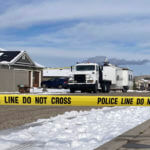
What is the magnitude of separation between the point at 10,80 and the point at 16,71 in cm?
172

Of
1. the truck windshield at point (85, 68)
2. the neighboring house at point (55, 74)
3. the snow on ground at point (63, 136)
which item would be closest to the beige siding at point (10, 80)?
the truck windshield at point (85, 68)

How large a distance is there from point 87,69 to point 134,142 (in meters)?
28.7

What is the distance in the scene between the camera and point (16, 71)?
40.9 m

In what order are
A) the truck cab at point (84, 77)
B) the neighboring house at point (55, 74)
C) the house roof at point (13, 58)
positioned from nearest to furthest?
the truck cab at point (84, 77) → the house roof at point (13, 58) → the neighboring house at point (55, 74)

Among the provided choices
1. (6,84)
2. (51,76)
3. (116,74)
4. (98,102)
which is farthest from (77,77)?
(51,76)

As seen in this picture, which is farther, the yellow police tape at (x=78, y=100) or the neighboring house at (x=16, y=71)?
the neighboring house at (x=16, y=71)

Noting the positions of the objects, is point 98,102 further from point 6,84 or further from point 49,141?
point 6,84

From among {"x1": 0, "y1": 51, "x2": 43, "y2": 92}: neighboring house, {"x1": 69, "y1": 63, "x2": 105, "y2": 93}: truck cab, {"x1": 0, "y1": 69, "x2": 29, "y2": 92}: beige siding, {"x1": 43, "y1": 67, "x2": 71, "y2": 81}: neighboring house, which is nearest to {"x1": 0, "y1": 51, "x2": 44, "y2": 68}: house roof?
{"x1": 0, "y1": 51, "x2": 43, "y2": 92}: neighboring house

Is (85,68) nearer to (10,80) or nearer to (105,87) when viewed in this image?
(105,87)


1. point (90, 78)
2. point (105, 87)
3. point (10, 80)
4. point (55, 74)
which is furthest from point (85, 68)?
point (55, 74)

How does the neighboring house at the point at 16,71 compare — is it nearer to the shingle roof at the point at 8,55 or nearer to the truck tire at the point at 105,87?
the shingle roof at the point at 8,55

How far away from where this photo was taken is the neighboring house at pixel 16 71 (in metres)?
38.8

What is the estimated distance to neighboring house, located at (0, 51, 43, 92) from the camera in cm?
3884

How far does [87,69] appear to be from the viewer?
37156mm
